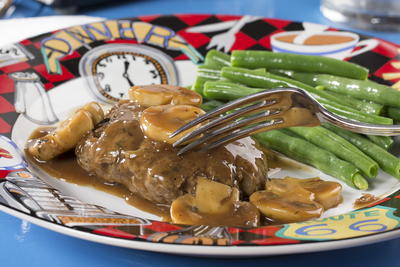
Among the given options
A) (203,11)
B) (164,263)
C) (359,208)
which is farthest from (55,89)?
(203,11)

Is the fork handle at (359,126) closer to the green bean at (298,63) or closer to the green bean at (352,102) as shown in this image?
the green bean at (352,102)

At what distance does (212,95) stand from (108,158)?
1.08 meters

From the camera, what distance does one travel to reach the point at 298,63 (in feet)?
14.1

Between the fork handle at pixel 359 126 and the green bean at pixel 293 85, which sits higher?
the green bean at pixel 293 85

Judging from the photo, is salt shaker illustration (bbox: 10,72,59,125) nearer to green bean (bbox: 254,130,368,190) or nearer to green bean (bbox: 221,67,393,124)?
green bean (bbox: 221,67,393,124)

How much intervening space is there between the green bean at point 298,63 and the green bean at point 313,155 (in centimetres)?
65

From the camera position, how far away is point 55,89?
447 centimetres

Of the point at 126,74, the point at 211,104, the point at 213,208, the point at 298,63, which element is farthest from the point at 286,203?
the point at 126,74

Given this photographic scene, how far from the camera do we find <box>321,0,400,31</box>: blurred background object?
6.45 metres

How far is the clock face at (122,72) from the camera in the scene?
460cm

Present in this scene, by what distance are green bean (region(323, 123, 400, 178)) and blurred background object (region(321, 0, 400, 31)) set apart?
302 centimetres

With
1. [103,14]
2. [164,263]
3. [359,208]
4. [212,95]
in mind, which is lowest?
[164,263]

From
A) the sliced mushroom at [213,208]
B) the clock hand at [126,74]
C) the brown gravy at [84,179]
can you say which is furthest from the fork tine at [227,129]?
the clock hand at [126,74]

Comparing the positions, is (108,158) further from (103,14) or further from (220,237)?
(103,14)
